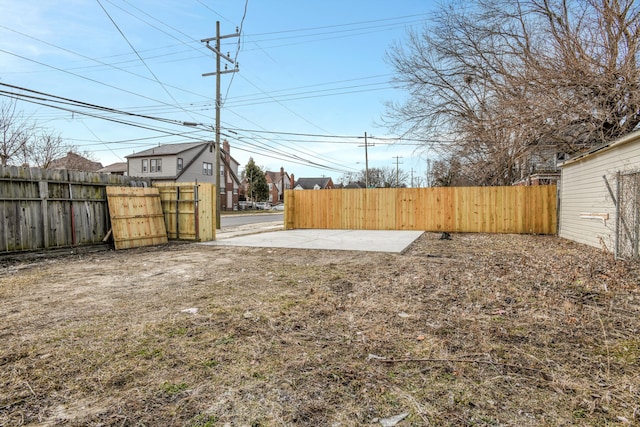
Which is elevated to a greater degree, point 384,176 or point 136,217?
point 384,176

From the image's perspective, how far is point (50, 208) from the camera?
268 inches

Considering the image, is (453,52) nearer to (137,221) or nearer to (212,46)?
(212,46)

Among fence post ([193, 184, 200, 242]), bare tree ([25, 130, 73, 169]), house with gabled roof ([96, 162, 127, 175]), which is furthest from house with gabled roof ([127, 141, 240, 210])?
fence post ([193, 184, 200, 242])

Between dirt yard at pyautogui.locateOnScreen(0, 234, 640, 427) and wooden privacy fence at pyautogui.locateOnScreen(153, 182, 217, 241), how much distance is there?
4.34m

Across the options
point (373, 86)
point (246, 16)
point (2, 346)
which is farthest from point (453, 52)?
point (2, 346)

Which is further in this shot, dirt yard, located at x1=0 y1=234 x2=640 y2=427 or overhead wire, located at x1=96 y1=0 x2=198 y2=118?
overhead wire, located at x1=96 y1=0 x2=198 y2=118

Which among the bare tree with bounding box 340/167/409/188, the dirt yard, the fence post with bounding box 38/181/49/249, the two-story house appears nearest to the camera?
the dirt yard

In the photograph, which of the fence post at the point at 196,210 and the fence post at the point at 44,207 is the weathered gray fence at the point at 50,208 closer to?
the fence post at the point at 44,207

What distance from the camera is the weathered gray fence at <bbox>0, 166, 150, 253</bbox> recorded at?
6.21 meters

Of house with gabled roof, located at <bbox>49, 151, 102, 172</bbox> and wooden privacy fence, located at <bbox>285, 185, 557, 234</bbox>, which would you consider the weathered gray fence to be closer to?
wooden privacy fence, located at <bbox>285, 185, 557, 234</bbox>

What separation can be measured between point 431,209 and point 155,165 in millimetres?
25927

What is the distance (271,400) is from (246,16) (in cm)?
962

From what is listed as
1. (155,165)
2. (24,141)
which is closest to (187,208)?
(24,141)

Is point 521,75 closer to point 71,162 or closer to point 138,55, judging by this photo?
point 138,55
